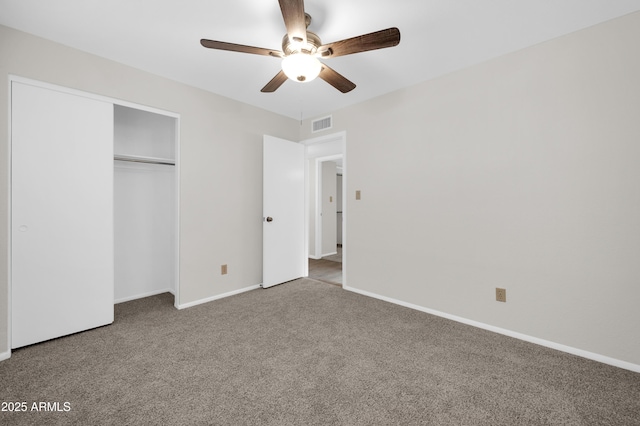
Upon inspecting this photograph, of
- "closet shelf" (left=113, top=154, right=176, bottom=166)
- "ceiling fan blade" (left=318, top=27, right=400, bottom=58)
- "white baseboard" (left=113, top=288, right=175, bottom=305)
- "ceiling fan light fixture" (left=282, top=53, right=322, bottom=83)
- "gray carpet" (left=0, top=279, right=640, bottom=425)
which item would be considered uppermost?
"ceiling fan blade" (left=318, top=27, right=400, bottom=58)

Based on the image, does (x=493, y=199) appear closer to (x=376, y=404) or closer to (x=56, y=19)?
(x=376, y=404)

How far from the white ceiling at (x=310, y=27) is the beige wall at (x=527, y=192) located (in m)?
0.27

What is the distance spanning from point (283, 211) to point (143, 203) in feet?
5.80

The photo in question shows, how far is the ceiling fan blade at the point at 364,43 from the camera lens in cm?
156

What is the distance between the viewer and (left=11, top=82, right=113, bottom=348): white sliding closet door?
2088 mm

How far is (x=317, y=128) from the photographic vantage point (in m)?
3.95

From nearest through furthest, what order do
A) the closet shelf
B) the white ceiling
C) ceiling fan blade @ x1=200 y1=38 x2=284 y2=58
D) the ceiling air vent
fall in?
ceiling fan blade @ x1=200 y1=38 x2=284 y2=58, the white ceiling, the closet shelf, the ceiling air vent

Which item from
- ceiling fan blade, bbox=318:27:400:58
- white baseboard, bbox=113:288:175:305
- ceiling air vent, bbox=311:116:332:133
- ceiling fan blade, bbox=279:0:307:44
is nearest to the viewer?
ceiling fan blade, bbox=279:0:307:44

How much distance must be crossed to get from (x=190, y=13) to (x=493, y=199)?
2866 millimetres

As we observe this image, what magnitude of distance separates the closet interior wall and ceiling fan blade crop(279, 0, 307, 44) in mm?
2095

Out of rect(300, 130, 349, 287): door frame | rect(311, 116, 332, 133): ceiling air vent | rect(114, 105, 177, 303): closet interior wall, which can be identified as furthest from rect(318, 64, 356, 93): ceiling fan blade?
rect(114, 105, 177, 303): closet interior wall

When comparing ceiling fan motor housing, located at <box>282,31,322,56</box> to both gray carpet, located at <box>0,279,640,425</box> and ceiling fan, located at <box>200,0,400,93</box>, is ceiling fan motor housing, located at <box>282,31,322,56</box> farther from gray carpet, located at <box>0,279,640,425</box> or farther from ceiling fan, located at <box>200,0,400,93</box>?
gray carpet, located at <box>0,279,640,425</box>

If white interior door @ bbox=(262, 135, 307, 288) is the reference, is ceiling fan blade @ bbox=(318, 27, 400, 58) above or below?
above

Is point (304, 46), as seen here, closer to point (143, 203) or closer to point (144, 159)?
point (144, 159)
